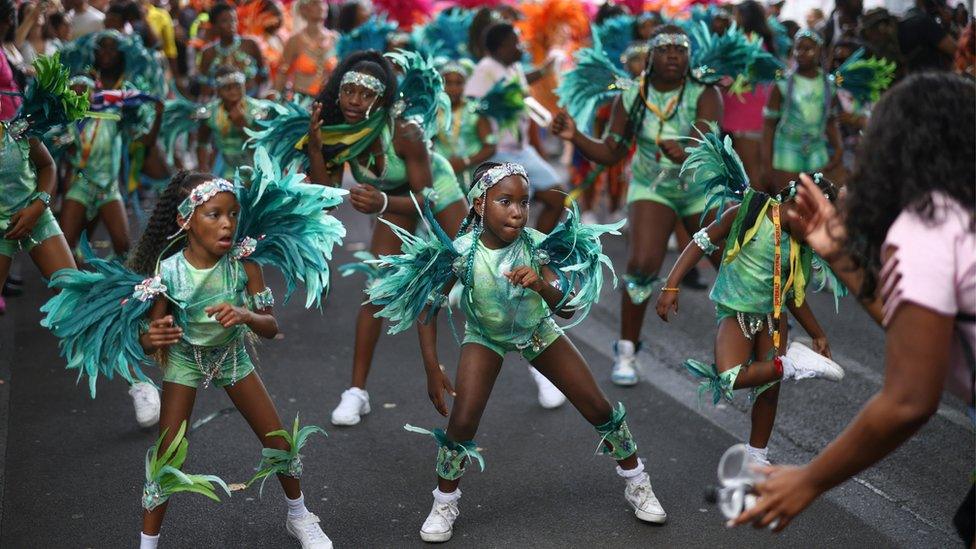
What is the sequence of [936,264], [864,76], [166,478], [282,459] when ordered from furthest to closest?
[864,76] → [282,459] → [166,478] → [936,264]

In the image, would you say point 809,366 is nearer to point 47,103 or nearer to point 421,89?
point 421,89

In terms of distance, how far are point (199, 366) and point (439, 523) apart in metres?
1.18

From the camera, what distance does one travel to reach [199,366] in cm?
426

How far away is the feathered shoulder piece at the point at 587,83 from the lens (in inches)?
278

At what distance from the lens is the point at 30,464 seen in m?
5.36

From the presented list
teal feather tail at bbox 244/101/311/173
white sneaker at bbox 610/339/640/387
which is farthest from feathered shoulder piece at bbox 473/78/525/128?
teal feather tail at bbox 244/101/311/173

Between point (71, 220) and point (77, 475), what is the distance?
256 cm

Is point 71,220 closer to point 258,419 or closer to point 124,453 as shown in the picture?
point 124,453

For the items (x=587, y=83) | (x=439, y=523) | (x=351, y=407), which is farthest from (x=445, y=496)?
(x=587, y=83)

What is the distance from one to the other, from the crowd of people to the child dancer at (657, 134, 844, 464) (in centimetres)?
1

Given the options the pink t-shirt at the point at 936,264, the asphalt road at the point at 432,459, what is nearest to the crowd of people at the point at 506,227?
the pink t-shirt at the point at 936,264

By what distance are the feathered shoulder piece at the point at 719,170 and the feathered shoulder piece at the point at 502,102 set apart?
13.4ft

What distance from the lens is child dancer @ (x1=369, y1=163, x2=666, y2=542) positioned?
14.6 feet

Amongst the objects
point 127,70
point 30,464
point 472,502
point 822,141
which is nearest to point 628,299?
point 472,502
